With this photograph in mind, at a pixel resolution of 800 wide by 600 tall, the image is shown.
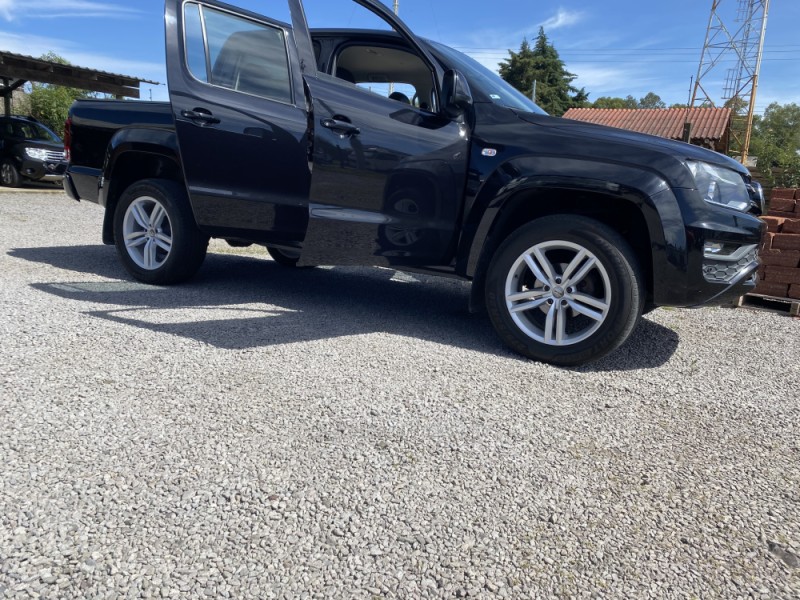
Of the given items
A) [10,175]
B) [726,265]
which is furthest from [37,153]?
[726,265]

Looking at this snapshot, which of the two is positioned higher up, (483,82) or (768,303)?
(483,82)

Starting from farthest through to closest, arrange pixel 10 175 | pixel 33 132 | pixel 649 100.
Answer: pixel 649 100 → pixel 33 132 → pixel 10 175

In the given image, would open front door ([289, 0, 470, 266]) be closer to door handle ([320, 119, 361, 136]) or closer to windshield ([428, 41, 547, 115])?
door handle ([320, 119, 361, 136])

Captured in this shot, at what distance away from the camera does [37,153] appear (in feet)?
45.8

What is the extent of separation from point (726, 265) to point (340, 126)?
2347 mm

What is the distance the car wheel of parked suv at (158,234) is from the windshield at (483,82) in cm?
229

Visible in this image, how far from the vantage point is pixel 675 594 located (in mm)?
1625

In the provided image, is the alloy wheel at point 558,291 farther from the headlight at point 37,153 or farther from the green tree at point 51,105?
the green tree at point 51,105

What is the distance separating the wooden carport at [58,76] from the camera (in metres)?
16.0

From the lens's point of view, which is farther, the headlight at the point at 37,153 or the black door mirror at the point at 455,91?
the headlight at the point at 37,153

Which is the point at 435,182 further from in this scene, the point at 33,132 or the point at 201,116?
the point at 33,132

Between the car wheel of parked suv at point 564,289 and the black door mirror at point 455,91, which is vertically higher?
the black door mirror at point 455,91

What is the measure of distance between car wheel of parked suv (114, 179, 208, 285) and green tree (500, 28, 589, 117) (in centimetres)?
4963

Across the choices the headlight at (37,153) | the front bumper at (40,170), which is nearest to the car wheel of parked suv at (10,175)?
the front bumper at (40,170)
